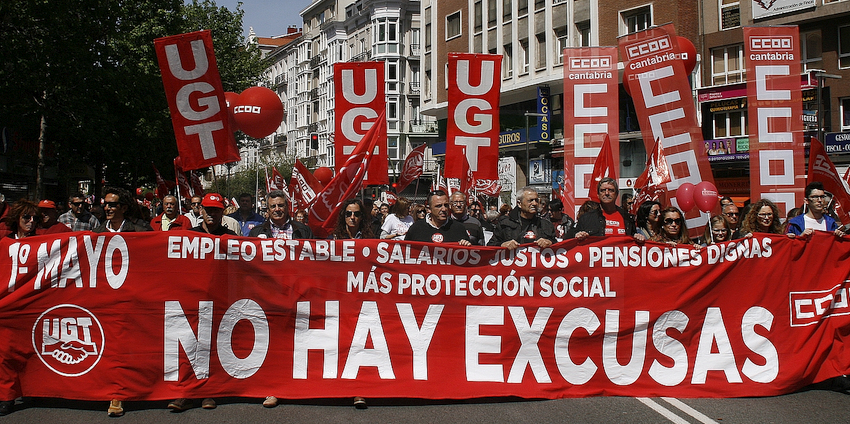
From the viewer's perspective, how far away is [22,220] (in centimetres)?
671

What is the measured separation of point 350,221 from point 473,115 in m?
4.52

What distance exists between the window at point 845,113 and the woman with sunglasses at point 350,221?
26.2 meters

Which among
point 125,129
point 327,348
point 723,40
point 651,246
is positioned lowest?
point 327,348

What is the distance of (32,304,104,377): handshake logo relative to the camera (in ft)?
19.1

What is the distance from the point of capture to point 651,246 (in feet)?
20.7

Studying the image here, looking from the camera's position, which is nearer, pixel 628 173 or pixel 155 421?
pixel 155 421

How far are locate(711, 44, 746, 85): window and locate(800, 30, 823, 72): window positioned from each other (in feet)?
7.23

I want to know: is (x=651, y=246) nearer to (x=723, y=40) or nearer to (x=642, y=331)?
(x=642, y=331)

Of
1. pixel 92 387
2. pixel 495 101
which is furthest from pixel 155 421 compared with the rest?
pixel 495 101

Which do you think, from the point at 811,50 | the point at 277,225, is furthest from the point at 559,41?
the point at 277,225

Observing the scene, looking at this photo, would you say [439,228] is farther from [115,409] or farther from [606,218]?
[115,409]

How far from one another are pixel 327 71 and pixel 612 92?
6615 centimetres

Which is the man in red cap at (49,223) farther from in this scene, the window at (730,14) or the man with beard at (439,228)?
the window at (730,14)

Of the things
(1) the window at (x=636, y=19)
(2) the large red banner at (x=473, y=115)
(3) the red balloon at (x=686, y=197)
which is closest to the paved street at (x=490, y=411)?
(3) the red balloon at (x=686, y=197)
